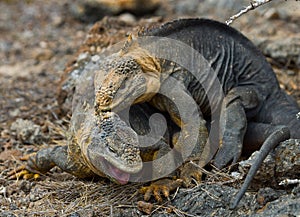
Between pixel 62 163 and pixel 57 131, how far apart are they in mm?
1250

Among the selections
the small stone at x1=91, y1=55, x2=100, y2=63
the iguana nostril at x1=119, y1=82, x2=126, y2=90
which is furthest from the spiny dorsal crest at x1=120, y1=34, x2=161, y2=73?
the small stone at x1=91, y1=55, x2=100, y2=63

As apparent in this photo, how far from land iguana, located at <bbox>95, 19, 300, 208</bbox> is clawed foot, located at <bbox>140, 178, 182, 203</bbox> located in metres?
0.37

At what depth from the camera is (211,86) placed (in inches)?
217

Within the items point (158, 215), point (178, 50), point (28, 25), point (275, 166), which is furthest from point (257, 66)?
point (28, 25)

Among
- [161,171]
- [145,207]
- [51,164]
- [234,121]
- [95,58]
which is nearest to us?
[145,207]

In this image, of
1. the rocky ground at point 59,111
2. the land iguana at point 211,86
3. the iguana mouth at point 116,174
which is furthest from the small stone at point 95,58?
the iguana mouth at point 116,174

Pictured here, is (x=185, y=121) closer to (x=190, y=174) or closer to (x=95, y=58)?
(x=190, y=174)

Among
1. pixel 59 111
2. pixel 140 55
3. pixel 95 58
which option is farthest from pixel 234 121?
pixel 59 111

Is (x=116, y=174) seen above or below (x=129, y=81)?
below

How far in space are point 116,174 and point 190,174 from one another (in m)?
0.72

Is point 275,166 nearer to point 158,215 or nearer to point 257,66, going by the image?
point 158,215

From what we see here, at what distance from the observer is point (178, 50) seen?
5.43m

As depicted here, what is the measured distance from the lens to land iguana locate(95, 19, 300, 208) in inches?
193

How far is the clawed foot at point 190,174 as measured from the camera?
15.7 feet
